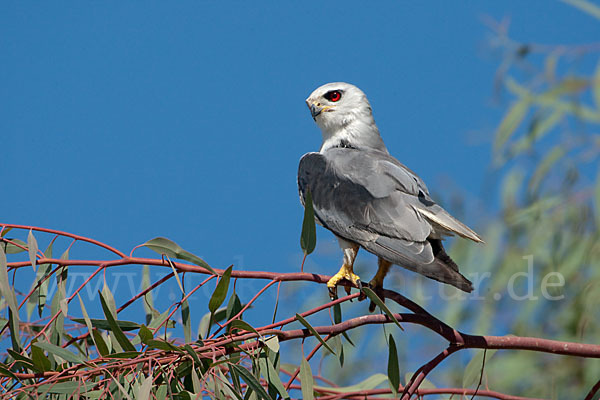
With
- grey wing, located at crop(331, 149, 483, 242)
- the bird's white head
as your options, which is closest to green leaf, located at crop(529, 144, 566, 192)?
the bird's white head

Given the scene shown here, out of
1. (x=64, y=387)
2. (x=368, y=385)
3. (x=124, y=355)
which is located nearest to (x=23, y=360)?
(x=64, y=387)

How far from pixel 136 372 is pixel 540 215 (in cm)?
267

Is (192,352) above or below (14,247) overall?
below

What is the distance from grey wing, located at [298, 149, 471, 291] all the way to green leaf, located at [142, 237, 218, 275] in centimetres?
38

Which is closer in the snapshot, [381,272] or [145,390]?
[145,390]

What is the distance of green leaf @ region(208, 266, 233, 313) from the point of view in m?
1.81

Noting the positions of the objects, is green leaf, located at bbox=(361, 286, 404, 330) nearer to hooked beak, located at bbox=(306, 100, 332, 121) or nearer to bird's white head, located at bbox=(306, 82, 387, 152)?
bird's white head, located at bbox=(306, 82, 387, 152)

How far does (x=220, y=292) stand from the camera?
6.02 ft

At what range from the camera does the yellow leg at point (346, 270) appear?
7.34ft

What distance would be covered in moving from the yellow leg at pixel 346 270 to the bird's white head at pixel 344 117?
0.61 m

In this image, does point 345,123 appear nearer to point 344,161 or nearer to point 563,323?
point 344,161

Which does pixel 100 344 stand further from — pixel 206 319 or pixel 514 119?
pixel 514 119

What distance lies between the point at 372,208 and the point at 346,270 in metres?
0.21

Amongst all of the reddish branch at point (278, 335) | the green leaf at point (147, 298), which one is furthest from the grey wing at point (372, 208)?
the green leaf at point (147, 298)
